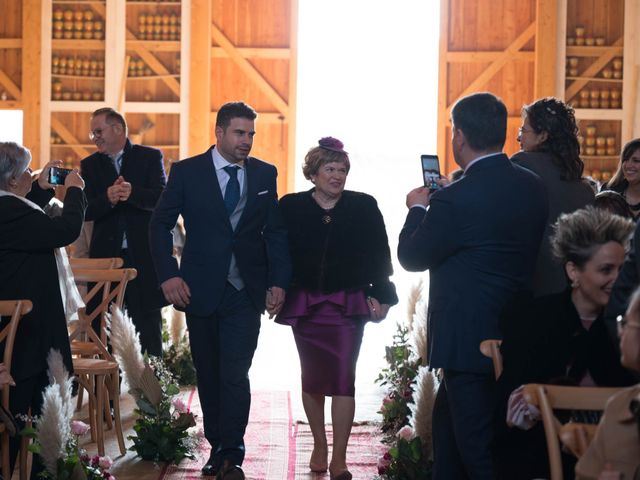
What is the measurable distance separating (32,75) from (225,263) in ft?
33.6

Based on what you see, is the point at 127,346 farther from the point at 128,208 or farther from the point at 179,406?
the point at 128,208

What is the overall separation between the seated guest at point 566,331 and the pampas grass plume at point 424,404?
1.27 m

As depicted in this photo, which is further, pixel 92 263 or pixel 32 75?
pixel 32 75

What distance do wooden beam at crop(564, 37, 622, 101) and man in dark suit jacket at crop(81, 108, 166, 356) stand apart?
9049 millimetres

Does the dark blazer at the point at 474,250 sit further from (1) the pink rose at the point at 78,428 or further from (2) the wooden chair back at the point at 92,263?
(2) the wooden chair back at the point at 92,263

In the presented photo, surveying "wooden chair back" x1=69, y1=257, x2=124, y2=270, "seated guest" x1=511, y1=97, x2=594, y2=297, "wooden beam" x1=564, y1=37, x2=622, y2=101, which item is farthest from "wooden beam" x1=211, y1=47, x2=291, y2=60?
"seated guest" x1=511, y1=97, x2=594, y2=297

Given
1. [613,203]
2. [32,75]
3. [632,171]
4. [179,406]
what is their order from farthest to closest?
[32,75], [632,171], [179,406], [613,203]

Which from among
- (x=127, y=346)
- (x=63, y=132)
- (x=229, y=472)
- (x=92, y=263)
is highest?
(x=63, y=132)

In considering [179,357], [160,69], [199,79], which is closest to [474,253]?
[179,357]

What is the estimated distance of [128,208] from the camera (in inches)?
269

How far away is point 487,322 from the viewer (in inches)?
145

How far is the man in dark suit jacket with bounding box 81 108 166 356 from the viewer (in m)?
6.81

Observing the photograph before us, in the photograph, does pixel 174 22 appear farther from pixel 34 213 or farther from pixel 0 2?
pixel 34 213

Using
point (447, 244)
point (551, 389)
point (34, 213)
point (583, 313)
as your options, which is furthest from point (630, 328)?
point (34, 213)
